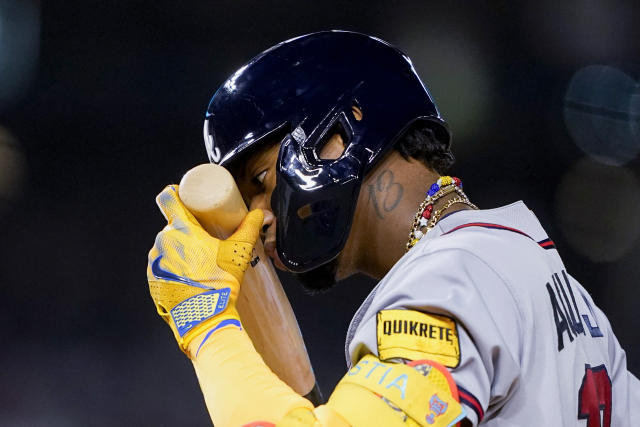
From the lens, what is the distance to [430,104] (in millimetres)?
1206

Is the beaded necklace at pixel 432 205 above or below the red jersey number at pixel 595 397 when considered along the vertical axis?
above

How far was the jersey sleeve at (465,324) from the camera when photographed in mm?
700

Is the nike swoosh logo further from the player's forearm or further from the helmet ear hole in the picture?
the helmet ear hole

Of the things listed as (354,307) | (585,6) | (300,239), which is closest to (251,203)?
(300,239)

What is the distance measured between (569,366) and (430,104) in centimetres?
55

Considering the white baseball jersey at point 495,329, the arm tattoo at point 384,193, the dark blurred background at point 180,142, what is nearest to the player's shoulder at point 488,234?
the white baseball jersey at point 495,329

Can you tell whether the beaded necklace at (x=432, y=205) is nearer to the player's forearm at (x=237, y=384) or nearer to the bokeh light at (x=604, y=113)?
the player's forearm at (x=237, y=384)

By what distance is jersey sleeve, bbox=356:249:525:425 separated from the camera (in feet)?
2.30

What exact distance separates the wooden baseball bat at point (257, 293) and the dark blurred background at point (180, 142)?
4.07 feet

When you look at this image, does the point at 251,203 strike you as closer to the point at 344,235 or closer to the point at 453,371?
the point at 344,235

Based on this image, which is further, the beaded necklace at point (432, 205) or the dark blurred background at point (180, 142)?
the dark blurred background at point (180, 142)

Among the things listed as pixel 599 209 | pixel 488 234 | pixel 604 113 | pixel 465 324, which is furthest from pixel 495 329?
pixel 604 113

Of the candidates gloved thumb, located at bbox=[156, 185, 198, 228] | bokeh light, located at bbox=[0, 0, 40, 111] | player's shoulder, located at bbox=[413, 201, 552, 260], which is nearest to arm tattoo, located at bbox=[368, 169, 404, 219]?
player's shoulder, located at bbox=[413, 201, 552, 260]

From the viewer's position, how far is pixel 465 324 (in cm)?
71
